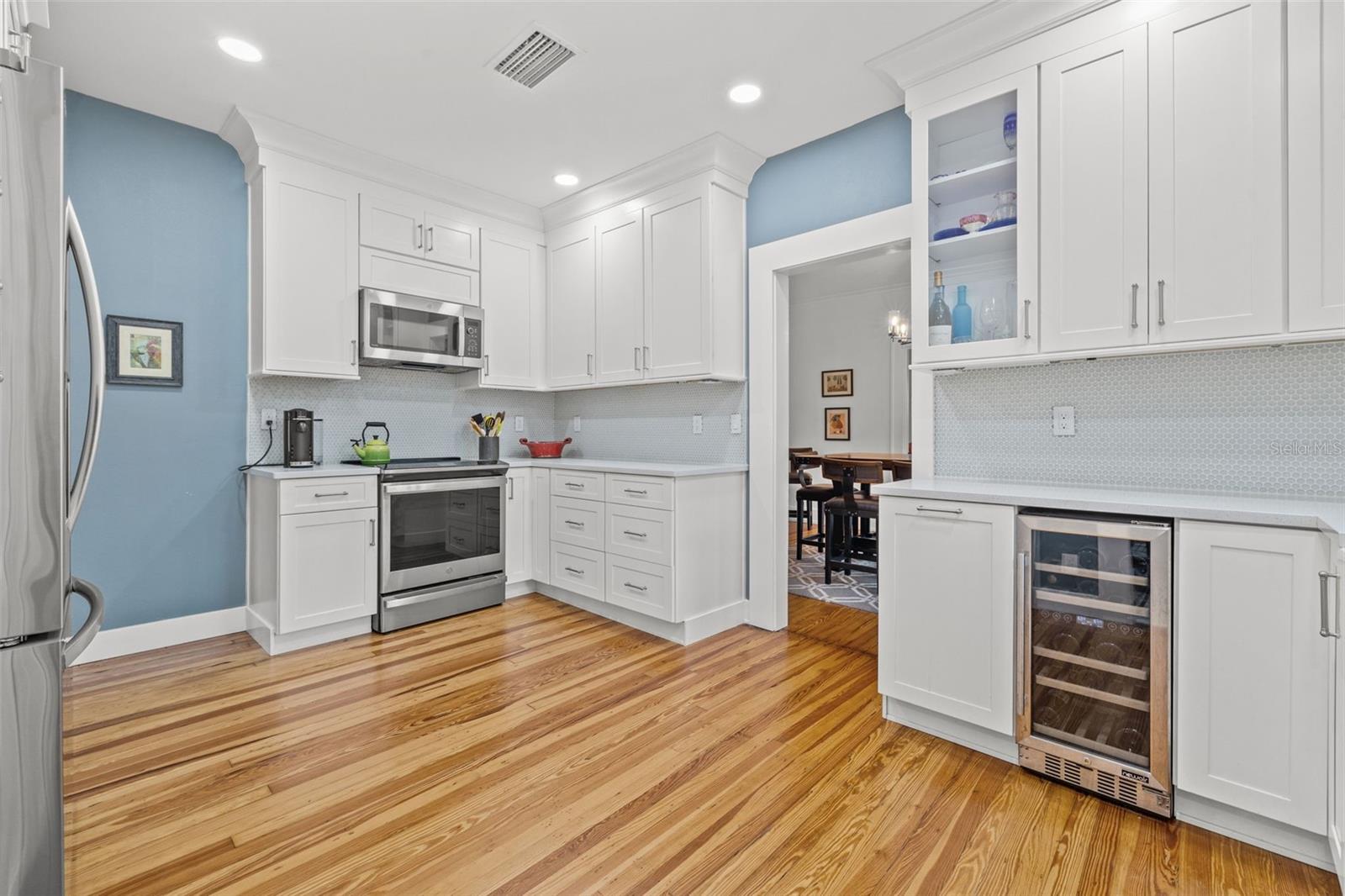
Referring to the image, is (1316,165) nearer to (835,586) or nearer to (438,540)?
(835,586)

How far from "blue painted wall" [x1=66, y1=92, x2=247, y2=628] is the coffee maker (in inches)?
13.1

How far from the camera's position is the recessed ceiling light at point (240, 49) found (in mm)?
2589

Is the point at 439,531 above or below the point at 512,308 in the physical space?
below

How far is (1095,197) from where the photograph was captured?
2156 mm

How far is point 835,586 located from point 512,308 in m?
3.06

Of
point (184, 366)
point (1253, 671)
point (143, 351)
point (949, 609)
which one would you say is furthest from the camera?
point (184, 366)

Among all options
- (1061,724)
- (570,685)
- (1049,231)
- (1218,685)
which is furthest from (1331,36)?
(570,685)

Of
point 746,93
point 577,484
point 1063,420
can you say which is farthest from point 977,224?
point 577,484

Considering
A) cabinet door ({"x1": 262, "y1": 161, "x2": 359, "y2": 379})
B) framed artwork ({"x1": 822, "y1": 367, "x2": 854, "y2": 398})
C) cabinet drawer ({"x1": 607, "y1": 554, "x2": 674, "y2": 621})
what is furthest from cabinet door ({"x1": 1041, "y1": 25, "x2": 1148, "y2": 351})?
framed artwork ({"x1": 822, "y1": 367, "x2": 854, "y2": 398})

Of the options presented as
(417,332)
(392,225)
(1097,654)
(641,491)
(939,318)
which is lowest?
(1097,654)

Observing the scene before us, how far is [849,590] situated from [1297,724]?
9.19ft

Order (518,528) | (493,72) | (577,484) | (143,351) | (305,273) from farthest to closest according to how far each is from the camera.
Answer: (518,528) → (577,484) → (305,273) → (143,351) → (493,72)

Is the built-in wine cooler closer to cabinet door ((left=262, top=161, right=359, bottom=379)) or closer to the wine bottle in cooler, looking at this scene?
the wine bottle in cooler

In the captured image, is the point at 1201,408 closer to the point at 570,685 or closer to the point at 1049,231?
the point at 1049,231
